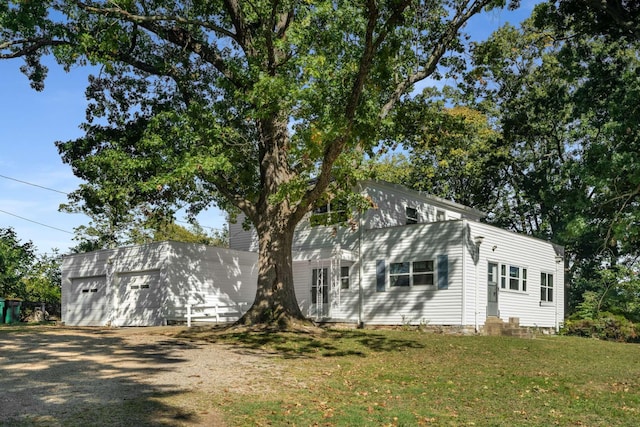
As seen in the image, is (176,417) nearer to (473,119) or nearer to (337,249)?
(337,249)

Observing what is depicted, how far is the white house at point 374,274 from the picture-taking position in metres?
21.4

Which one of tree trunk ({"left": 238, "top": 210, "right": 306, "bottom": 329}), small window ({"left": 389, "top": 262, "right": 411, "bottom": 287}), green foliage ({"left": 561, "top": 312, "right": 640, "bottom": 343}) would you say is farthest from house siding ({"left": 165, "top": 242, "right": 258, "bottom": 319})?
green foliage ({"left": 561, "top": 312, "right": 640, "bottom": 343})

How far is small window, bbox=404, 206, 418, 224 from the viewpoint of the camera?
2544 centimetres

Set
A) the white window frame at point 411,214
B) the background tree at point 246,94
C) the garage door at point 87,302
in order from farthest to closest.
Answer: the garage door at point 87,302 < the white window frame at point 411,214 < the background tree at point 246,94

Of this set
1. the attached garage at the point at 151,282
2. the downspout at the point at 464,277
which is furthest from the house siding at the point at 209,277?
the downspout at the point at 464,277

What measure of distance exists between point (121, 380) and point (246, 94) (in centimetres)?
834

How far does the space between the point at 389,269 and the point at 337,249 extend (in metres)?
2.11

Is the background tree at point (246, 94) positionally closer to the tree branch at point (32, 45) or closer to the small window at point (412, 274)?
the tree branch at point (32, 45)

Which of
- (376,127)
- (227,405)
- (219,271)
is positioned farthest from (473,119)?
(227,405)

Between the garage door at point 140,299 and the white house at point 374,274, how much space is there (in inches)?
1.7

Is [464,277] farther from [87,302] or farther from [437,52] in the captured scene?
[87,302]

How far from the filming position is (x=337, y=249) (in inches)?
911

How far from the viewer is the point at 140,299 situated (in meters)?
24.6

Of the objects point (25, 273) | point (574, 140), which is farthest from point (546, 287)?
point (25, 273)
